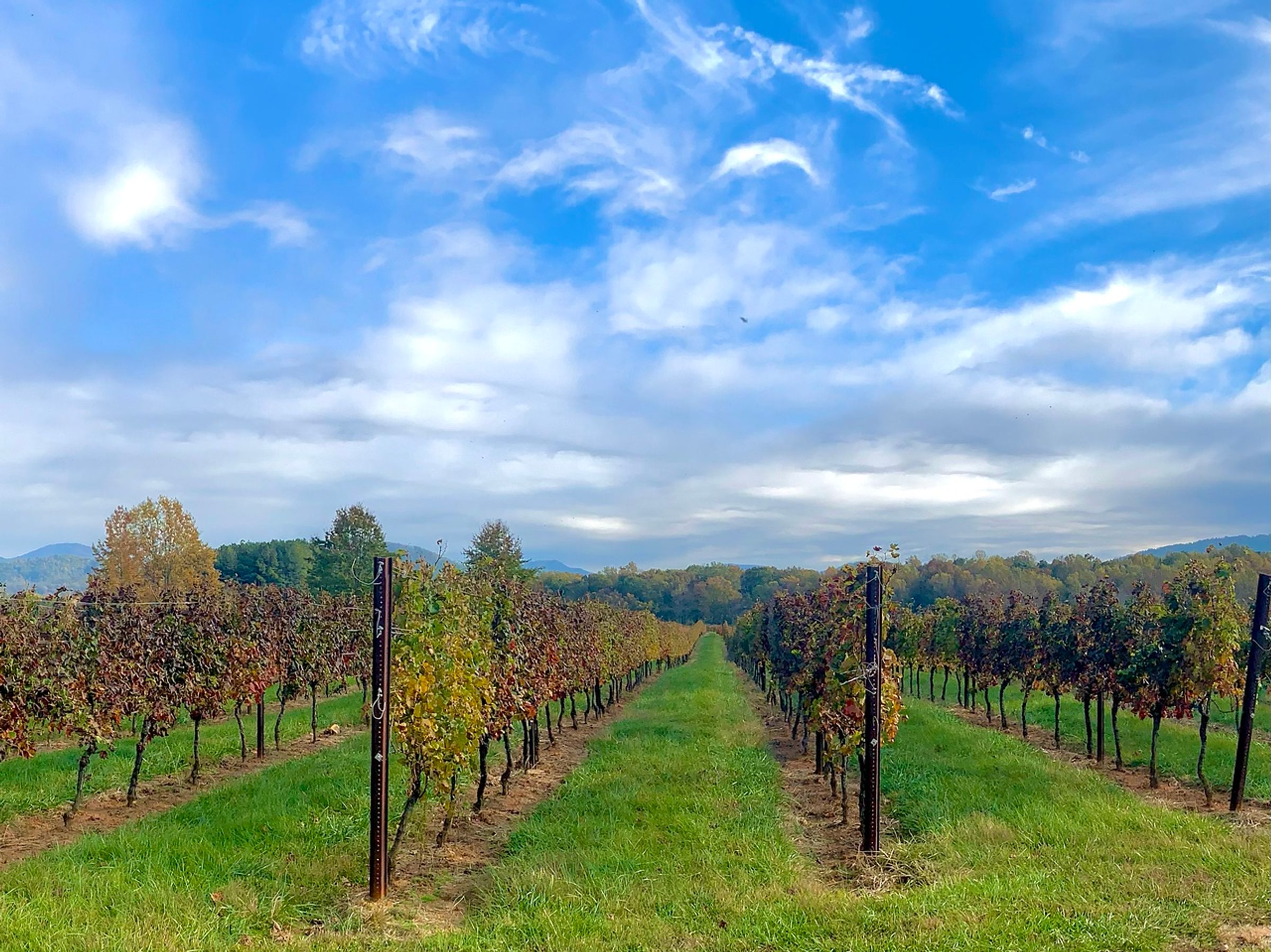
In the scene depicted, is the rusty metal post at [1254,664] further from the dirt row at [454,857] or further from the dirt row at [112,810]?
the dirt row at [112,810]

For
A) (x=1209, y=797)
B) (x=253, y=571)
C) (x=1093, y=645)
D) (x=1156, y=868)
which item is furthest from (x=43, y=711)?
(x=253, y=571)

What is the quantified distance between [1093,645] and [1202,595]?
3.41m

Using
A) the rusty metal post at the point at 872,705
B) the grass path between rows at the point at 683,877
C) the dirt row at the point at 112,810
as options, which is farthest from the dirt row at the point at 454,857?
the rusty metal post at the point at 872,705

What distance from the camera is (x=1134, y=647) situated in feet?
45.1

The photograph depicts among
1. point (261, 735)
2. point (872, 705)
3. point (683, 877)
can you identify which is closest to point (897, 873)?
point (872, 705)

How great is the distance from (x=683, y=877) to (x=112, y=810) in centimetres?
877

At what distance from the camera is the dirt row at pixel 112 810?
9.53 meters

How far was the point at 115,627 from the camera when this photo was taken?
460 inches

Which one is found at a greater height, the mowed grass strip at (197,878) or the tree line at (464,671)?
the tree line at (464,671)

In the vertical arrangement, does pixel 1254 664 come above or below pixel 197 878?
above

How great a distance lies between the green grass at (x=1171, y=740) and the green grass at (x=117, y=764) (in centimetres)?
1662

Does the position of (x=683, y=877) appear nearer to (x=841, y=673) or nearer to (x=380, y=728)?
(x=380, y=728)

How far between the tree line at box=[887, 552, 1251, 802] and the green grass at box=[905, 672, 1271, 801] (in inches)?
18.5

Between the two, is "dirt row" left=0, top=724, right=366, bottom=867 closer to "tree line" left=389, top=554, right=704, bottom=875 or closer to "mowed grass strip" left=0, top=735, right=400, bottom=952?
"mowed grass strip" left=0, top=735, right=400, bottom=952
